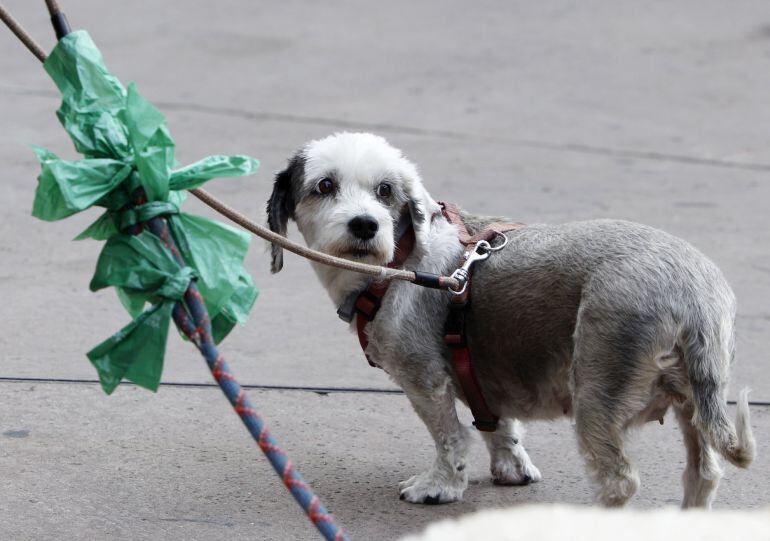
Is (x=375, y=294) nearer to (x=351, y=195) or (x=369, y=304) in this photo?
(x=369, y=304)

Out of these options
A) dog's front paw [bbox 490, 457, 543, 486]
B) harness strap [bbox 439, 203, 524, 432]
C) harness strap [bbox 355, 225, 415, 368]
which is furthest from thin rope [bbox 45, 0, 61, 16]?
dog's front paw [bbox 490, 457, 543, 486]

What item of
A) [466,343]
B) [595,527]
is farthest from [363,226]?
[595,527]

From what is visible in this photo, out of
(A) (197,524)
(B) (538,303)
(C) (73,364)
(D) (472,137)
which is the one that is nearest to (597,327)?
(B) (538,303)

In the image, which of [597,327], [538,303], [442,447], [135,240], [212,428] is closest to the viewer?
[135,240]

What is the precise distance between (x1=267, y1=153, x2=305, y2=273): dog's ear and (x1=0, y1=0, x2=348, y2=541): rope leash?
1.22 m

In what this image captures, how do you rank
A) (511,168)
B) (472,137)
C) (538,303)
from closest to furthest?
(538,303)
(511,168)
(472,137)

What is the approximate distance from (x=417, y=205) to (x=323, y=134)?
Answer: 4630mm

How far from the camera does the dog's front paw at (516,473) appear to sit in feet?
14.7

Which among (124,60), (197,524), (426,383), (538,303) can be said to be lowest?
(124,60)

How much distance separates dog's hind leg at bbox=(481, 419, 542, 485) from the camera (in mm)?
4473

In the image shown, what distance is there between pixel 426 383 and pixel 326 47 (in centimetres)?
751

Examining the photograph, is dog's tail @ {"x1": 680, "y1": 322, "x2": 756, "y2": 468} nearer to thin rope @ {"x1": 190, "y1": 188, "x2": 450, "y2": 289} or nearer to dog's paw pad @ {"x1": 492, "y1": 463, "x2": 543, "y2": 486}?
thin rope @ {"x1": 190, "y1": 188, "x2": 450, "y2": 289}

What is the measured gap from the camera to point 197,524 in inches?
159

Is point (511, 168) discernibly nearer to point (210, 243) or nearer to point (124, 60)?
point (124, 60)
